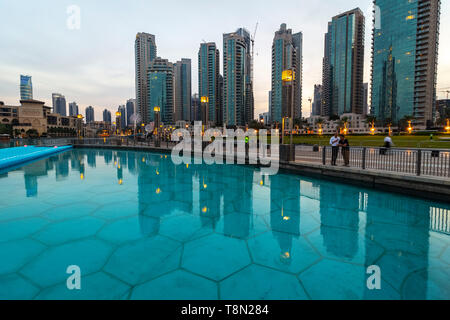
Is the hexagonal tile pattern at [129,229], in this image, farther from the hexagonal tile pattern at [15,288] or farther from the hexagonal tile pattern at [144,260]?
the hexagonal tile pattern at [15,288]

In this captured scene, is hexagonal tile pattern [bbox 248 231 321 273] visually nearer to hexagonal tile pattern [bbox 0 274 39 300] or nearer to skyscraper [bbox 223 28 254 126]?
hexagonal tile pattern [bbox 0 274 39 300]

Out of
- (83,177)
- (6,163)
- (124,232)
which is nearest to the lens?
(124,232)

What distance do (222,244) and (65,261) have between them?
303cm

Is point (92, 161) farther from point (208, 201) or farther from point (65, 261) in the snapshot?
point (65, 261)

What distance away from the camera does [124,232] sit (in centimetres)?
554

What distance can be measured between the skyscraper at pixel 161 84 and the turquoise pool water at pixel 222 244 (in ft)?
579

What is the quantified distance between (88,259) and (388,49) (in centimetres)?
17259

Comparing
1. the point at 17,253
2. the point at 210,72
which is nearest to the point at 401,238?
the point at 17,253

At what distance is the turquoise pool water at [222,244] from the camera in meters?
3.49

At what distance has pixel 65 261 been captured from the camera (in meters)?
4.23
